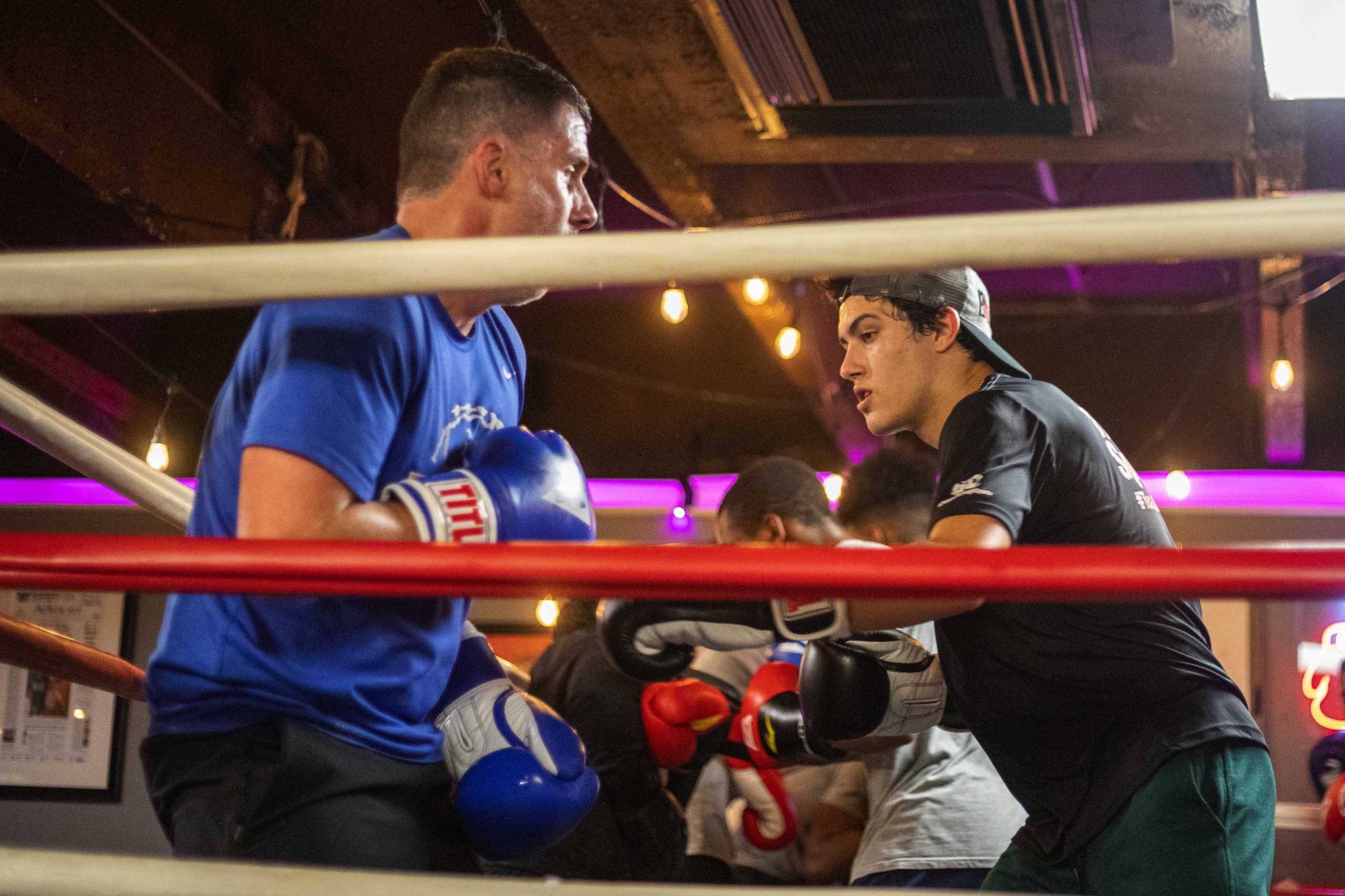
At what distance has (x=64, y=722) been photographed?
5676 mm

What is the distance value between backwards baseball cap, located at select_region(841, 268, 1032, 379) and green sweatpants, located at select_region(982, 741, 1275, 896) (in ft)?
1.72

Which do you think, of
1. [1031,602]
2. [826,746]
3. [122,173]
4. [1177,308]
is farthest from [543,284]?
[1177,308]

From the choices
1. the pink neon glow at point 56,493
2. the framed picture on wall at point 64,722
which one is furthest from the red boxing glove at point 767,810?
the pink neon glow at point 56,493

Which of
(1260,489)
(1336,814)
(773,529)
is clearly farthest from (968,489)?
(1260,489)

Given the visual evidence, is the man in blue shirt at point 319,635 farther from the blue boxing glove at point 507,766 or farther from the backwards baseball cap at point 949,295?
the backwards baseball cap at point 949,295

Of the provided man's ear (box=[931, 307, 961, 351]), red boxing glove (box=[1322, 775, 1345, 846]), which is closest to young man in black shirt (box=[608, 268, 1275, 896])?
man's ear (box=[931, 307, 961, 351])

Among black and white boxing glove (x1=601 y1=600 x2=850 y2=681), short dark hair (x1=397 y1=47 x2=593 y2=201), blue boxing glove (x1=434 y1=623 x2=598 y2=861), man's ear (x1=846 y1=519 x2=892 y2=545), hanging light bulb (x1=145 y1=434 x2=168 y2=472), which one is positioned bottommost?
blue boxing glove (x1=434 y1=623 x2=598 y2=861)

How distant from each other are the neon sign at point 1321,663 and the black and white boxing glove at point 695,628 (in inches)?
183

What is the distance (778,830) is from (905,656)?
45.9 inches

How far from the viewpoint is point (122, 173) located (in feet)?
Result: 9.33

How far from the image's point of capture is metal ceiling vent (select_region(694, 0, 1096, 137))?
8.29ft

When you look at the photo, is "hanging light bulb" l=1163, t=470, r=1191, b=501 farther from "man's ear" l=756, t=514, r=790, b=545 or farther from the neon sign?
"man's ear" l=756, t=514, r=790, b=545

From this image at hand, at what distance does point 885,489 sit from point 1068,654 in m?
1.27

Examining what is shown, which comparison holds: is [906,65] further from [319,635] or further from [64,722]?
[64,722]
